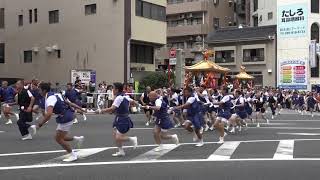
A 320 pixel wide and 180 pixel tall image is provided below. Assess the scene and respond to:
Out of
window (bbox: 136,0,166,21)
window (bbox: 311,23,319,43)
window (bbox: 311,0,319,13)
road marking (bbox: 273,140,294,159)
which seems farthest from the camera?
window (bbox: 311,23,319,43)

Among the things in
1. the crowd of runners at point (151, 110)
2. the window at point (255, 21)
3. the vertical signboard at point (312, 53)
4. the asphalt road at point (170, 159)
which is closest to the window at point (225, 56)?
the window at point (255, 21)

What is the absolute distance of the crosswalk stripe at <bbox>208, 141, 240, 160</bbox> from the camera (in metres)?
12.9

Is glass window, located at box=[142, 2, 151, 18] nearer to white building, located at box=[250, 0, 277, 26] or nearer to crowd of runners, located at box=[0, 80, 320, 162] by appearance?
crowd of runners, located at box=[0, 80, 320, 162]

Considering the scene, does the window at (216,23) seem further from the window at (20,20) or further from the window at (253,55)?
the window at (20,20)

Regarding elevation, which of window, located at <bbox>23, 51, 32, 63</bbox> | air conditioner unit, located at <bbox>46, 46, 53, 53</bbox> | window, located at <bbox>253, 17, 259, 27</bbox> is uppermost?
window, located at <bbox>253, 17, 259, 27</bbox>

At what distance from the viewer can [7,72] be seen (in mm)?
53562

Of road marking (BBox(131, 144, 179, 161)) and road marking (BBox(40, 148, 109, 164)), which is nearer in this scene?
road marking (BBox(40, 148, 109, 164))

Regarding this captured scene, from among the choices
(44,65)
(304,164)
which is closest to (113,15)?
(44,65)

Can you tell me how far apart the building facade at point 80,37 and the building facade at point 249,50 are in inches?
625

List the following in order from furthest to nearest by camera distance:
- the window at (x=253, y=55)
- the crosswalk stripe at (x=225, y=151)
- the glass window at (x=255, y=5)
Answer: the glass window at (x=255, y=5) → the window at (x=253, y=55) → the crosswalk stripe at (x=225, y=151)

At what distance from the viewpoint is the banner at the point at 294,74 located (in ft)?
182

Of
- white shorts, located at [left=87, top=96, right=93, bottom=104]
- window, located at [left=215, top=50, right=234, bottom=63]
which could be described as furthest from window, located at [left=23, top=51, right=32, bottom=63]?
window, located at [left=215, top=50, right=234, bottom=63]

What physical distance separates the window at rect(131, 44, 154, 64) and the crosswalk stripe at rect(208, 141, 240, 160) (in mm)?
29133

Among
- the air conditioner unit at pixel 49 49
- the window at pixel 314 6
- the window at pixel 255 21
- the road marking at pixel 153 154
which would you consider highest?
the window at pixel 314 6
